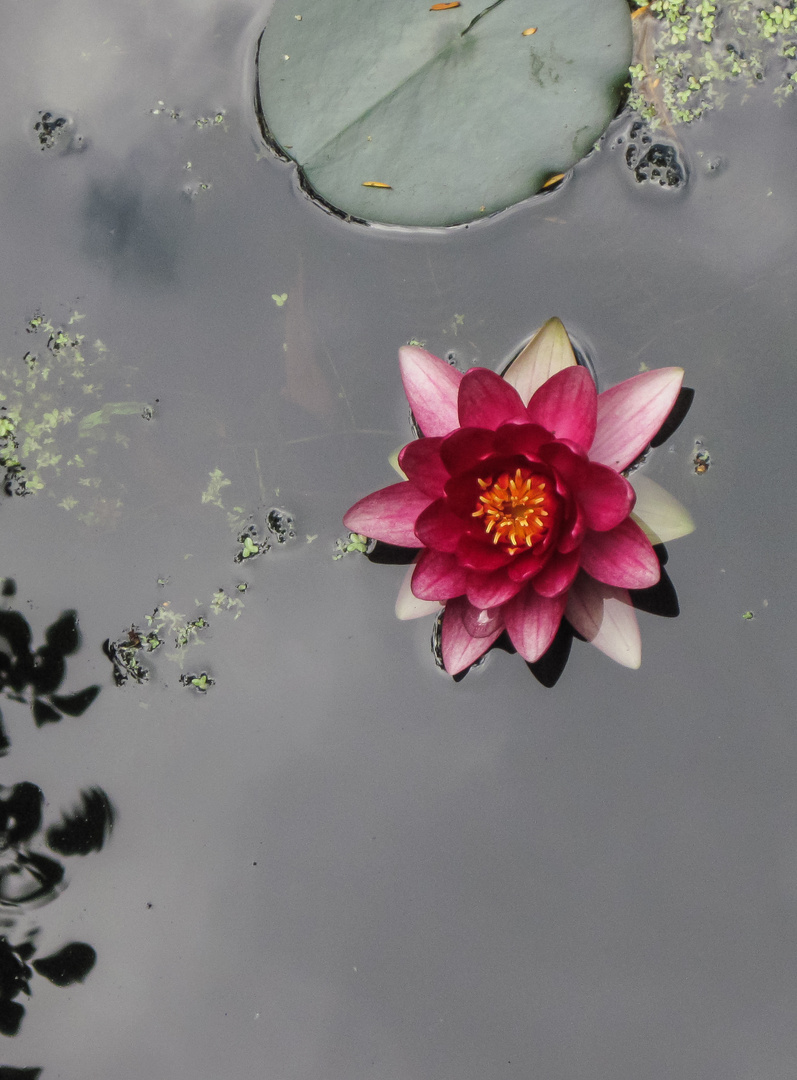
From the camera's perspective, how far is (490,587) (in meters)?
2.09

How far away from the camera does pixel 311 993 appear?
96.7 inches

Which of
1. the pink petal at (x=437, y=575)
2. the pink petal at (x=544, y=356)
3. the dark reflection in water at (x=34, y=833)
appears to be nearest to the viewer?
the pink petal at (x=437, y=575)

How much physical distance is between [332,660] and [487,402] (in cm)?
104

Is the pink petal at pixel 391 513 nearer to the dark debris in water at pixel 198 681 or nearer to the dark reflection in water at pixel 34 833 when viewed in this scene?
the dark debris in water at pixel 198 681

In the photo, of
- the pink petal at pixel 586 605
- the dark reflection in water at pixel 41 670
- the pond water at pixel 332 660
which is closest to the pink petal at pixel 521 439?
the pink petal at pixel 586 605

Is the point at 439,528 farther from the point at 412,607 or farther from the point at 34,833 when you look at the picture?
the point at 34,833

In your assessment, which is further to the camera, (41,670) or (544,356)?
(41,670)

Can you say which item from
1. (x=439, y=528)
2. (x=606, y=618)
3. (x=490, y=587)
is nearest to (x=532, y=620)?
(x=490, y=587)

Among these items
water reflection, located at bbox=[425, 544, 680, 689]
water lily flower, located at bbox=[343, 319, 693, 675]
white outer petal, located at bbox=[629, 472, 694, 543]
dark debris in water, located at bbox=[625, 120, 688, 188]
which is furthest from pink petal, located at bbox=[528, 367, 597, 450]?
dark debris in water, located at bbox=[625, 120, 688, 188]

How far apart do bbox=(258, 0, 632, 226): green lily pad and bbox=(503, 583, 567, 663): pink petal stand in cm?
→ 129

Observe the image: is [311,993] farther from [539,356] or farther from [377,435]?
[539,356]

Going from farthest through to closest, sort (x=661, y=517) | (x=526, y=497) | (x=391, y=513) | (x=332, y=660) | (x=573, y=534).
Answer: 1. (x=332, y=660)
2. (x=661, y=517)
3. (x=391, y=513)
4. (x=526, y=497)
5. (x=573, y=534)

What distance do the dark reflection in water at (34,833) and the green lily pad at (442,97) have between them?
1.79m

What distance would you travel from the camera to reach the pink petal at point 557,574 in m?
2.00
